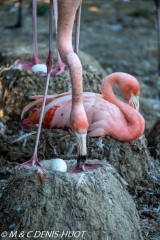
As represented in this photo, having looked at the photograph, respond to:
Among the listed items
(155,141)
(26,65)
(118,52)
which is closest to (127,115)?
(155,141)

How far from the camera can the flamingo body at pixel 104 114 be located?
15.4 ft

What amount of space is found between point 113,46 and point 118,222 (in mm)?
7719

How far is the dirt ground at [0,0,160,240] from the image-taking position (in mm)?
4786

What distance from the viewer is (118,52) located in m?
10.7

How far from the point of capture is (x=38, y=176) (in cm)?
367

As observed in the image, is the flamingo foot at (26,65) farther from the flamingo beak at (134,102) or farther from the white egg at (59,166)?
the white egg at (59,166)

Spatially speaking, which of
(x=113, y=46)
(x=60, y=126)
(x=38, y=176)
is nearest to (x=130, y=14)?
(x=113, y=46)

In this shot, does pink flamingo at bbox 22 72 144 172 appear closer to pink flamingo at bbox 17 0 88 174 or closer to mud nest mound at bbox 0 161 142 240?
pink flamingo at bbox 17 0 88 174

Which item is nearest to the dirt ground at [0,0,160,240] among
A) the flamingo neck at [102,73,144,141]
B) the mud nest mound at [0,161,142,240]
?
the flamingo neck at [102,73,144,141]

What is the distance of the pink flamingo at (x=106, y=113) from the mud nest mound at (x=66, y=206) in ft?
3.23

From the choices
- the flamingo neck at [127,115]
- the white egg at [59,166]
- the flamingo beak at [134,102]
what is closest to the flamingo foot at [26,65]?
the flamingo neck at [127,115]

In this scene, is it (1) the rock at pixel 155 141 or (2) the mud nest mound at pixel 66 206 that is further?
(1) the rock at pixel 155 141

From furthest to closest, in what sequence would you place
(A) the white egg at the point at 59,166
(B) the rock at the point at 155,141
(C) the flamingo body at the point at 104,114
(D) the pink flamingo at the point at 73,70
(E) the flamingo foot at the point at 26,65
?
1. (E) the flamingo foot at the point at 26,65
2. (B) the rock at the point at 155,141
3. (C) the flamingo body at the point at 104,114
4. (A) the white egg at the point at 59,166
5. (D) the pink flamingo at the point at 73,70

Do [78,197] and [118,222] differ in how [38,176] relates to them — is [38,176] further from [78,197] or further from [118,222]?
[118,222]
